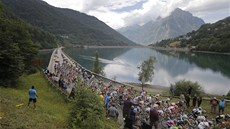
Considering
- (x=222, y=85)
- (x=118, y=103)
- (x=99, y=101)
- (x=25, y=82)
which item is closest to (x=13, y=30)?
(x=25, y=82)

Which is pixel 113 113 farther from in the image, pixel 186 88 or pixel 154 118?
pixel 186 88

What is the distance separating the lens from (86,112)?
47.4 ft

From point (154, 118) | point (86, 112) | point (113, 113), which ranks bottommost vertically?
point (113, 113)

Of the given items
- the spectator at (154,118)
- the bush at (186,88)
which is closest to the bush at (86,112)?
the spectator at (154,118)

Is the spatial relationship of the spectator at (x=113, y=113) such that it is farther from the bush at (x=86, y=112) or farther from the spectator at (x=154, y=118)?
the bush at (x=86, y=112)

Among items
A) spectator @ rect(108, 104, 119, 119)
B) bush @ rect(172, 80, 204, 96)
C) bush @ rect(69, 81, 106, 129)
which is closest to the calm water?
bush @ rect(172, 80, 204, 96)

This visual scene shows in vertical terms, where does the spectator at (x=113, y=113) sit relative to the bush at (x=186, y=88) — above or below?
below

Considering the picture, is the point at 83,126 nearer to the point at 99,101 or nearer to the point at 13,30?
the point at 99,101

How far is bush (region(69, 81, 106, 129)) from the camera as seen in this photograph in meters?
13.6

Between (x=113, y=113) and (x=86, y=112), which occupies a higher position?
(x=86, y=112)

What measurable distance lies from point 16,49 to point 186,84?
2453 cm

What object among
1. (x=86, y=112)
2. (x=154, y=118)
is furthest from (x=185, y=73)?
(x=86, y=112)

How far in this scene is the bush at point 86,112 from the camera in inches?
537

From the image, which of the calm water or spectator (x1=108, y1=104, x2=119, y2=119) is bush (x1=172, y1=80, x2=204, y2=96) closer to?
spectator (x1=108, y1=104, x2=119, y2=119)
